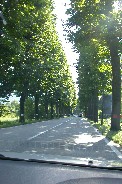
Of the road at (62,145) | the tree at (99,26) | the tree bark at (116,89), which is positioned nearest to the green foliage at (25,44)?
the tree at (99,26)

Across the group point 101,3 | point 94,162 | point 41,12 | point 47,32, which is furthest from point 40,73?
point 94,162

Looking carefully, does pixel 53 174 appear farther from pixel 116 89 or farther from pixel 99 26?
pixel 116 89

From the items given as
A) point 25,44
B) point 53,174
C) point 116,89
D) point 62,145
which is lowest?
point 62,145

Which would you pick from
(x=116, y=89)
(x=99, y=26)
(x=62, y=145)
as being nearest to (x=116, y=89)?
(x=116, y=89)

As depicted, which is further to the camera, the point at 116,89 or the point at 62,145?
the point at 116,89

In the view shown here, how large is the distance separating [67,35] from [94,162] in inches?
844

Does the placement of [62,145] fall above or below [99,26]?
below

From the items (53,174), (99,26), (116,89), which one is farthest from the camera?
(116,89)

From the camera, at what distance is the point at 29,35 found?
32.2m

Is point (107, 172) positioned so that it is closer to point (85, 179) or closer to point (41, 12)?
point (85, 179)

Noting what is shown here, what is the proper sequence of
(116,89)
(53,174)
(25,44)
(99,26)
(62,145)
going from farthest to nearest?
(25,44) → (116,89) → (99,26) → (62,145) → (53,174)

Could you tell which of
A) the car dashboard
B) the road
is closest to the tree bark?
the road

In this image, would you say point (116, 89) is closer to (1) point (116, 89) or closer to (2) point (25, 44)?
(1) point (116, 89)

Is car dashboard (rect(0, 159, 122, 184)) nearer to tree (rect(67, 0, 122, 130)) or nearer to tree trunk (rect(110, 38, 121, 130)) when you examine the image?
tree (rect(67, 0, 122, 130))
